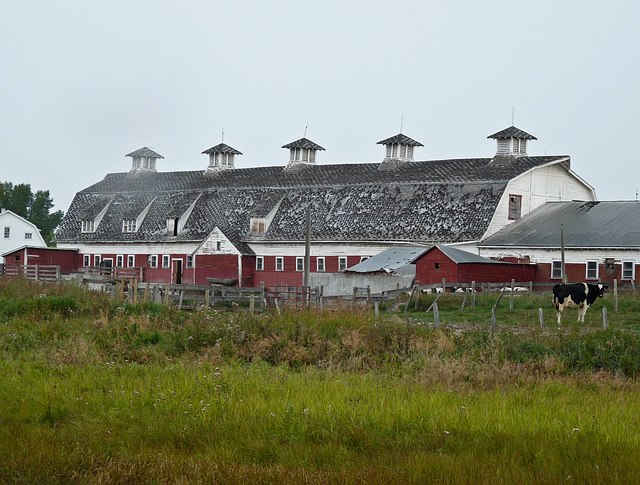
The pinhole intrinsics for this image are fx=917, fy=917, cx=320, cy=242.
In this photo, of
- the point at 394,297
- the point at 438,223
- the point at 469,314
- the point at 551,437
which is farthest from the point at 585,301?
the point at 438,223

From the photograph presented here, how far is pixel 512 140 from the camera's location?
186 ft

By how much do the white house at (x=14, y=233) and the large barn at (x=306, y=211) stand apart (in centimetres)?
2240

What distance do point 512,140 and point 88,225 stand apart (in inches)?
1224

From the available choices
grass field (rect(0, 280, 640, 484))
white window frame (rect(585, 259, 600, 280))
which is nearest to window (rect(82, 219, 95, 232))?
white window frame (rect(585, 259, 600, 280))

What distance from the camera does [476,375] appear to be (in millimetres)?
13562

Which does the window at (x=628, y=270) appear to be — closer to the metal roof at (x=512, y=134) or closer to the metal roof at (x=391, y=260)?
the metal roof at (x=391, y=260)

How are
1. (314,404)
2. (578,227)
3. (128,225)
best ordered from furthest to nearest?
(128,225) < (578,227) < (314,404)

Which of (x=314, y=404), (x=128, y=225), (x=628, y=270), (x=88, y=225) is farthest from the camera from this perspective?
(x=88, y=225)

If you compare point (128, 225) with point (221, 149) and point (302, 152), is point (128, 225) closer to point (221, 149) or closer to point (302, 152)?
point (221, 149)

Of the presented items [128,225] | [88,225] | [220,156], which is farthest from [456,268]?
[88,225]

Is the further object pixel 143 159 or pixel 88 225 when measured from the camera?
pixel 143 159

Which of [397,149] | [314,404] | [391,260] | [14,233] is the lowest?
[314,404]

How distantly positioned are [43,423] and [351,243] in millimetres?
43031

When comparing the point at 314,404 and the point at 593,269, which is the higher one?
the point at 593,269
